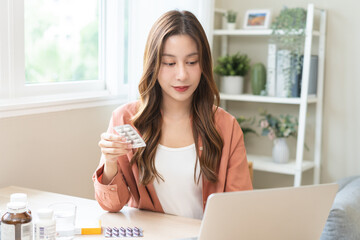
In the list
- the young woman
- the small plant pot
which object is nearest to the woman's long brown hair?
the young woman

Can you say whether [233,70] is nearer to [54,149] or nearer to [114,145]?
[54,149]

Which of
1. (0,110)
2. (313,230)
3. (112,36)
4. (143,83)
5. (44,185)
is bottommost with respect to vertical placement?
(44,185)

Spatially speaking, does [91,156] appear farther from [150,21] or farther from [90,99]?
[150,21]

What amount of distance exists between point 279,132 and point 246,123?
13.7 inches

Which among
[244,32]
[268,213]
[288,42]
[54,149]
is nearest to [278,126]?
[288,42]

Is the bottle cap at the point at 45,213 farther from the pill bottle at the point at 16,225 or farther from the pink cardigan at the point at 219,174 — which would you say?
the pink cardigan at the point at 219,174

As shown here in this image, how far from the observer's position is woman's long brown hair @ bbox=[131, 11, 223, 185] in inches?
64.5

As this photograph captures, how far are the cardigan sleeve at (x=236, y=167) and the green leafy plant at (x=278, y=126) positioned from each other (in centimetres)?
129

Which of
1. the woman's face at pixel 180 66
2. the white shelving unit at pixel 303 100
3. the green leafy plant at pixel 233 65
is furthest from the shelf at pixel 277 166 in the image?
the woman's face at pixel 180 66

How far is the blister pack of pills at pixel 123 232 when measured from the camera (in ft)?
4.54

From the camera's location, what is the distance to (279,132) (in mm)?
2986

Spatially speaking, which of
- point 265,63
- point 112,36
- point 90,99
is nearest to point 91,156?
point 90,99

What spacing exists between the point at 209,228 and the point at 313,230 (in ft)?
0.92

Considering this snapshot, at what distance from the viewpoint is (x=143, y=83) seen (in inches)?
67.2
